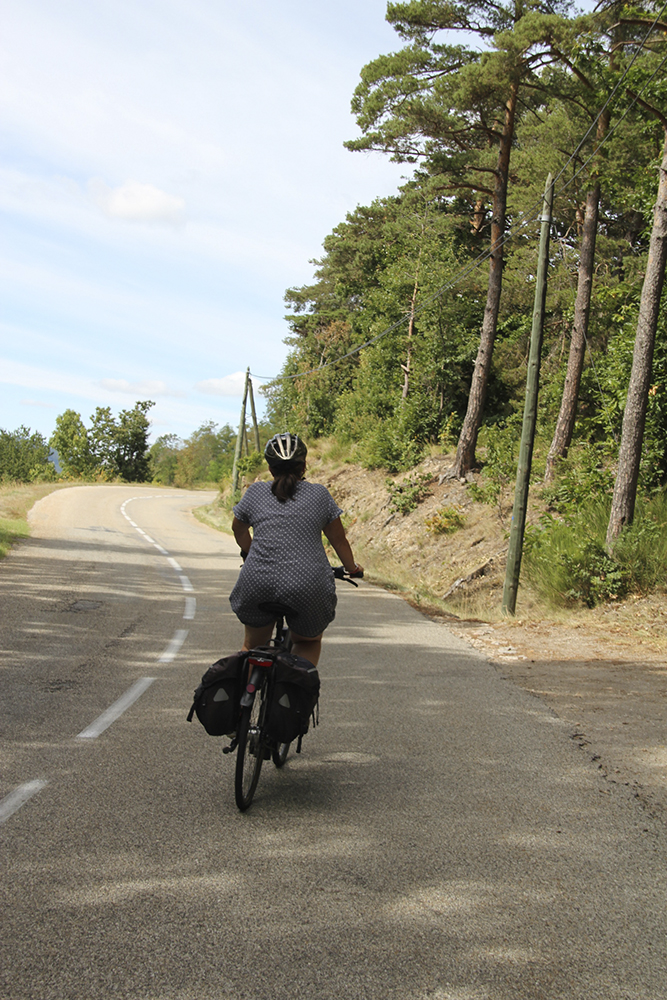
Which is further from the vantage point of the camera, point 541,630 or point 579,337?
point 579,337

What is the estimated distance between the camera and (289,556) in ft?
14.5

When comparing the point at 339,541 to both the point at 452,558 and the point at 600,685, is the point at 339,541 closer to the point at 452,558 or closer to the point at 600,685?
the point at 600,685

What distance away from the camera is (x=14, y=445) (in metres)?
117

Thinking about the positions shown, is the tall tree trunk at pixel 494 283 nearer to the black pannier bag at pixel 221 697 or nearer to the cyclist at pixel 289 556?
the cyclist at pixel 289 556

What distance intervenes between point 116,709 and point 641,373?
1078cm

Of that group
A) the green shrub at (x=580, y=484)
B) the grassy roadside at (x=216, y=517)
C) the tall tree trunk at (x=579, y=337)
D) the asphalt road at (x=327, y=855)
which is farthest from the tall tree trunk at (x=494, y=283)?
the asphalt road at (x=327, y=855)

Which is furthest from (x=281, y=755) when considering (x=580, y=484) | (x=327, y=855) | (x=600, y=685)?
(x=580, y=484)

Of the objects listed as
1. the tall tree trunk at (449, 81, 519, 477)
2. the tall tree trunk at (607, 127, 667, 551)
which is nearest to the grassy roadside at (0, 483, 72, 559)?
the tall tree trunk at (607, 127, 667, 551)

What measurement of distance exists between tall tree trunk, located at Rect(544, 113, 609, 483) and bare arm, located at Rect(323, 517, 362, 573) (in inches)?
726

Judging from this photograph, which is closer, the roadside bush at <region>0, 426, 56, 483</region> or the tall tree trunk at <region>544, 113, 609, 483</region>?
the tall tree trunk at <region>544, 113, 609, 483</region>

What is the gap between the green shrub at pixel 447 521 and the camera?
23875mm

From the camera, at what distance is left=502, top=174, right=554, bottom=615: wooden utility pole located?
1448 centimetres

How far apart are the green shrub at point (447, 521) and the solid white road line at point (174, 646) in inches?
572

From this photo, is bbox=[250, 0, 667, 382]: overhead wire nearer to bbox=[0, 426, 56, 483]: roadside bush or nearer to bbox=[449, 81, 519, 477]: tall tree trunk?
bbox=[449, 81, 519, 477]: tall tree trunk
